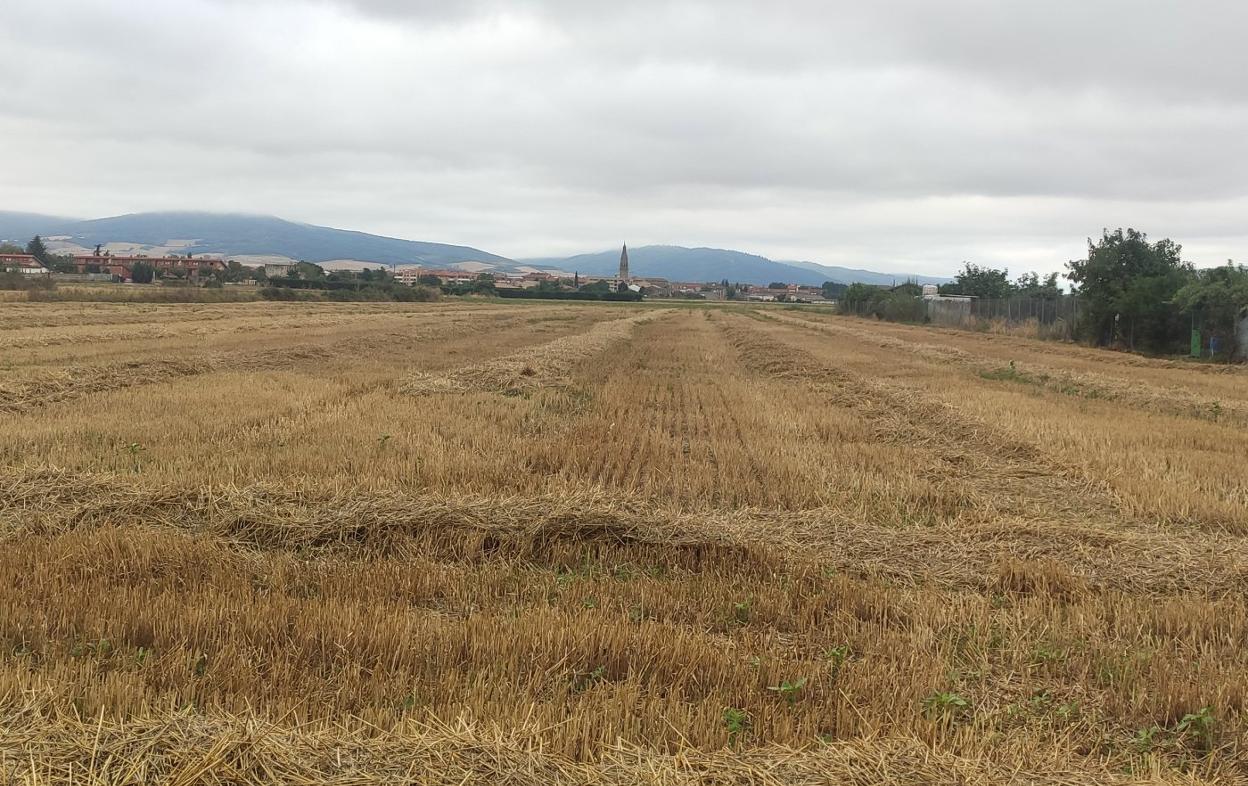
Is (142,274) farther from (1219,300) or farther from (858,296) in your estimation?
(1219,300)

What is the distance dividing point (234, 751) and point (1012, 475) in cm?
977

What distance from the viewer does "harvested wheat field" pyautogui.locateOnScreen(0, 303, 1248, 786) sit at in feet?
11.3

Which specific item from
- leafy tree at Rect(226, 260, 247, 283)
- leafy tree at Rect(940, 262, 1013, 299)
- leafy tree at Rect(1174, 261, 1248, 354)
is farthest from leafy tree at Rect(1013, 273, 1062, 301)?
leafy tree at Rect(226, 260, 247, 283)

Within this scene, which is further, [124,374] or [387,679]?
[124,374]

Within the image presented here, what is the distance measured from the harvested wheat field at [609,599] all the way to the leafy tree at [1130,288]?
26075 mm

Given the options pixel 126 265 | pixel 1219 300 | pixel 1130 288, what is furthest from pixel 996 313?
pixel 126 265

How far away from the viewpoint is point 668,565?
6496 mm

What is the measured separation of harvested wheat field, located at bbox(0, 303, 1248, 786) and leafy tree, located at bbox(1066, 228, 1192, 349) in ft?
85.5

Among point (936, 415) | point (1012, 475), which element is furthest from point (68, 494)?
point (936, 415)

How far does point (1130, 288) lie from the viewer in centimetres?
Answer: 3716

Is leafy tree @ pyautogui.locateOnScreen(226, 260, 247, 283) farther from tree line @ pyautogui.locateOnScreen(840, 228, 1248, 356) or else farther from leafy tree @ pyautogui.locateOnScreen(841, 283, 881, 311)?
tree line @ pyautogui.locateOnScreen(840, 228, 1248, 356)

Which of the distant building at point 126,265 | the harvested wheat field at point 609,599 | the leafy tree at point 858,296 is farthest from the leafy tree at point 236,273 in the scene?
the harvested wheat field at point 609,599

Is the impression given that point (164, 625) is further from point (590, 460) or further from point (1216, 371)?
point (1216, 371)

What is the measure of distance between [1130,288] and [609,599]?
133ft
